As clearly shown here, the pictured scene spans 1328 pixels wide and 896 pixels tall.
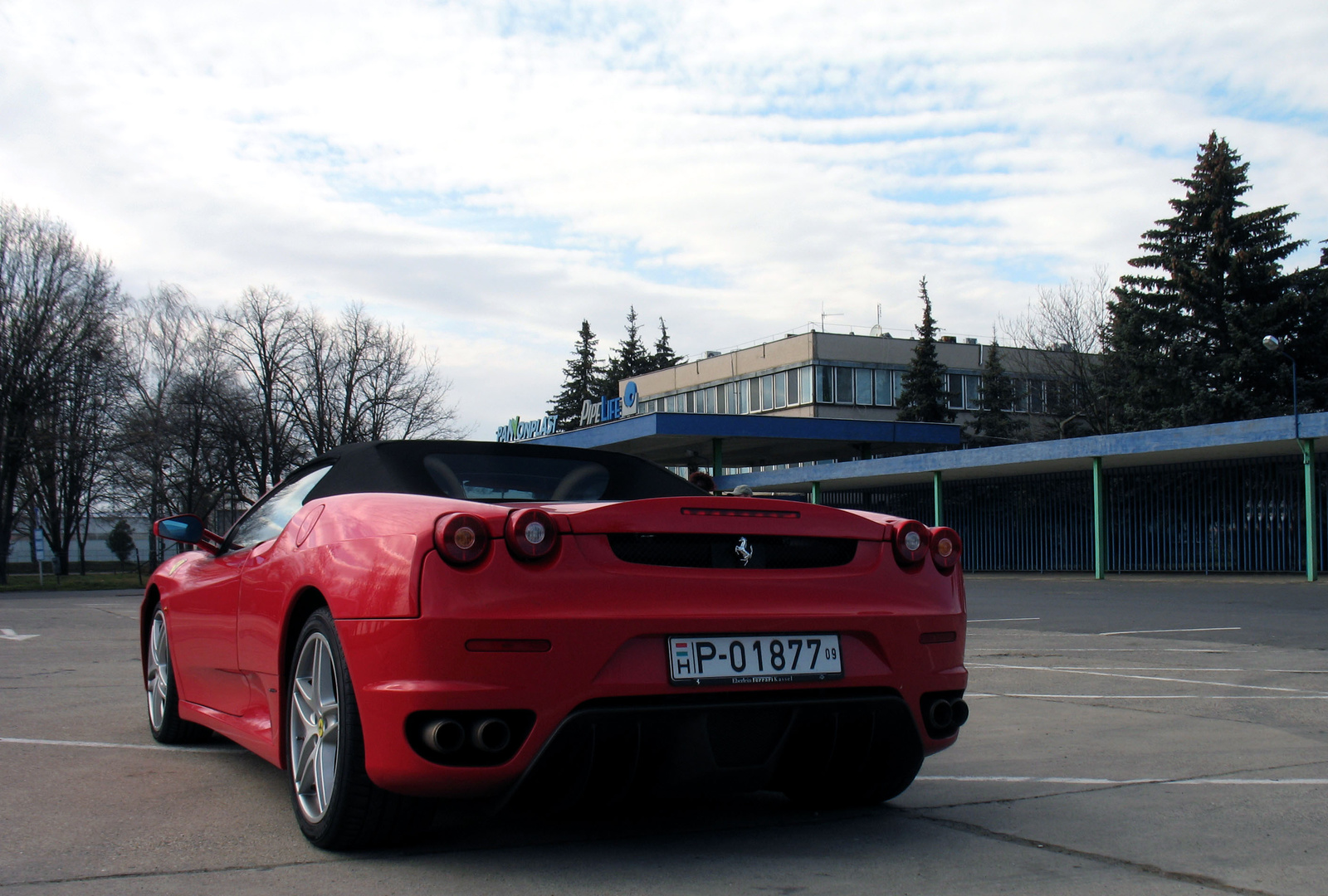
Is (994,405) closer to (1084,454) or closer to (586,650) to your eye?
(1084,454)

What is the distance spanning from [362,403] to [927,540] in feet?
162

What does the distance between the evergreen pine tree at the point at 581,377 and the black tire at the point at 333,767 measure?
275 feet

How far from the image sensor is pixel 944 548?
3.99m

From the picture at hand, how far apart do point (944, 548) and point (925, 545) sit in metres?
0.10

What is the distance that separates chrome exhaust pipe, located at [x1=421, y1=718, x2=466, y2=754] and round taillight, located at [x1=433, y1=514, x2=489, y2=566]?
42cm

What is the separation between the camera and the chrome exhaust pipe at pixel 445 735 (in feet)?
10.3

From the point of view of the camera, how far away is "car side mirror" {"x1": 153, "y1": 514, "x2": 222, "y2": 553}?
15.8 ft

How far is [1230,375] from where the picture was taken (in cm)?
3672

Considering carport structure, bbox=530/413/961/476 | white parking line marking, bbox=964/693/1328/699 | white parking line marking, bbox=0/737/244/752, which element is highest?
carport structure, bbox=530/413/961/476

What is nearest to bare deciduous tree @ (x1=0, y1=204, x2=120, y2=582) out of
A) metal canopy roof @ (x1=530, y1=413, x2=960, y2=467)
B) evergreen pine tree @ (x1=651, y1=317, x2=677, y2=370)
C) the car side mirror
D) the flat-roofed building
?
metal canopy roof @ (x1=530, y1=413, x2=960, y2=467)

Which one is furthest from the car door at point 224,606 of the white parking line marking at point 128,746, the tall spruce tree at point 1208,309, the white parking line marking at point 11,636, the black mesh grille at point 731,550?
the tall spruce tree at point 1208,309

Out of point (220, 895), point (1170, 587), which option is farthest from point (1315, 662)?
point (1170, 587)

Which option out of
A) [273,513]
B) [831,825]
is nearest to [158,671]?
[273,513]

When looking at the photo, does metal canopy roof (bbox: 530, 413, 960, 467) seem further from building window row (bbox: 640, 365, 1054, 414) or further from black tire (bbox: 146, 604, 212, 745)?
black tire (bbox: 146, 604, 212, 745)
